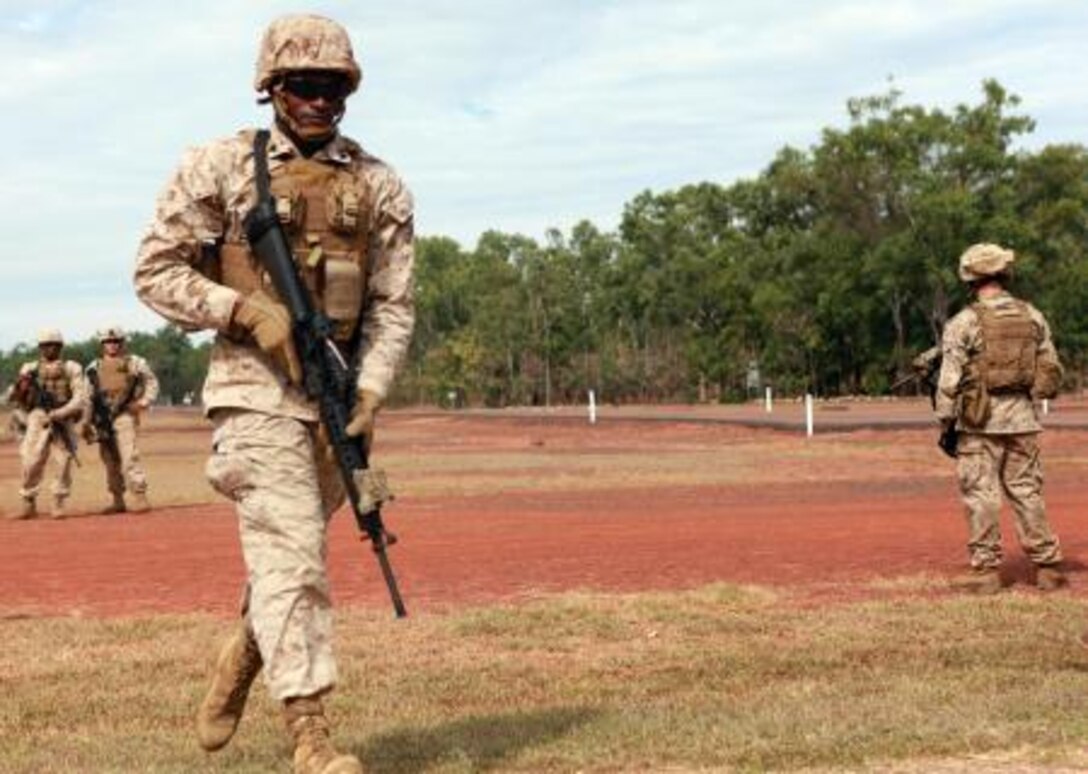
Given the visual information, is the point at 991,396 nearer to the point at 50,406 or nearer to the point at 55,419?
the point at 55,419

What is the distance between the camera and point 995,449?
382 inches

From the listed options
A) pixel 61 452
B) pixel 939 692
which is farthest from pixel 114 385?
pixel 939 692

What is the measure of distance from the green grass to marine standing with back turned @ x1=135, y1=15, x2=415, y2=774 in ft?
2.38

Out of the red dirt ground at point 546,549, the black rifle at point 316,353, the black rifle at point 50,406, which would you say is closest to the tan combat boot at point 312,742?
the black rifle at point 316,353

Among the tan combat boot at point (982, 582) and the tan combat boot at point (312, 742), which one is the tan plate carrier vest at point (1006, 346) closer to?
the tan combat boot at point (982, 582)

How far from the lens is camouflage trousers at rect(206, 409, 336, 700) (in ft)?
15.3

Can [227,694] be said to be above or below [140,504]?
above

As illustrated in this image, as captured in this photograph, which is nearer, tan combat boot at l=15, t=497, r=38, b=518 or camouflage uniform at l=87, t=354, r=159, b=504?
camouflage uniform at l=87, t=354, r=159, b=504

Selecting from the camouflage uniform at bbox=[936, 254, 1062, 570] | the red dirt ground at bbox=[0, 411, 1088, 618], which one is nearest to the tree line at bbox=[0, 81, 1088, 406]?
the red dirt ground at bbox=[0, 411, 1088, 618]

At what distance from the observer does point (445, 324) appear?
144 meters

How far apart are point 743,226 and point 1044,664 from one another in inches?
3783

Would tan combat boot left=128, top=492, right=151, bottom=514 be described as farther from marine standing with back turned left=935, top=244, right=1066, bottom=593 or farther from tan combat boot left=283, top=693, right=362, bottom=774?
tan combat boot left=283, top=693, right=362, bottom=774

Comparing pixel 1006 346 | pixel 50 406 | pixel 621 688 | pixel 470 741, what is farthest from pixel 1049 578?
pixel 50 406

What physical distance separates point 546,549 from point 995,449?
4515mm
